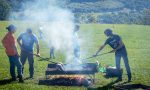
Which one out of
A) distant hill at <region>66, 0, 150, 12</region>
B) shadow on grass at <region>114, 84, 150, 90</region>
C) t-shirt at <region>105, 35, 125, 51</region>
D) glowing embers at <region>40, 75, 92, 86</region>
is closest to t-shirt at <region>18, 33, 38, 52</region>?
glowing embers at <region>40, 75, 92, 86</region>

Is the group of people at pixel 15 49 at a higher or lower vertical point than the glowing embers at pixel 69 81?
higher

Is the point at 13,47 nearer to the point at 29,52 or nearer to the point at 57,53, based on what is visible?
the point at 29,52

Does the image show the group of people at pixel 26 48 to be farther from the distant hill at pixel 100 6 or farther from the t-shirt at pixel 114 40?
the distant hill at pixel 100 6

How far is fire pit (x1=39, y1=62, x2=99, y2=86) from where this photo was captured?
50.2 feet

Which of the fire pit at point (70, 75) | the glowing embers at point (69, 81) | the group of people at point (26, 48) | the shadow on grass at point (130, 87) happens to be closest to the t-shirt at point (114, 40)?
the group of people at point (26, 48)

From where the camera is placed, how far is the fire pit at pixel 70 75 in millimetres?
15297

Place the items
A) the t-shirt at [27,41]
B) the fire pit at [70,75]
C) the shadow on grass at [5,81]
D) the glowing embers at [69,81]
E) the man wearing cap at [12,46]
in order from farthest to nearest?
the t-shirt at [27,41], the shadow on grass at [5,81], the man wearing cap at [12,46], the glowing embers at [69,81], the fire pit at [70,75]

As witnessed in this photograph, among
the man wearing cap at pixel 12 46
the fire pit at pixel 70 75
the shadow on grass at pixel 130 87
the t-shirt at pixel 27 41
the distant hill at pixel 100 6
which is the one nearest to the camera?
the shadow on grass at pixel 130 87

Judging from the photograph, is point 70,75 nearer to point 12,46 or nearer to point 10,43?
point 12,46

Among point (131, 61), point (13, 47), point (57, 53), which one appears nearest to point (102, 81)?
point (13, 47)

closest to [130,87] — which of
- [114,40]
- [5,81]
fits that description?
[114,40]

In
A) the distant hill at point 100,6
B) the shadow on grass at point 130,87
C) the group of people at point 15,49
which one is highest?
the distant hill at point 100,6

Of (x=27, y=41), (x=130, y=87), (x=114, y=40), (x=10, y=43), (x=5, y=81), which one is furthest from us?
(x=27, y=41)

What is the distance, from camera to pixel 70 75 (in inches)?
651
